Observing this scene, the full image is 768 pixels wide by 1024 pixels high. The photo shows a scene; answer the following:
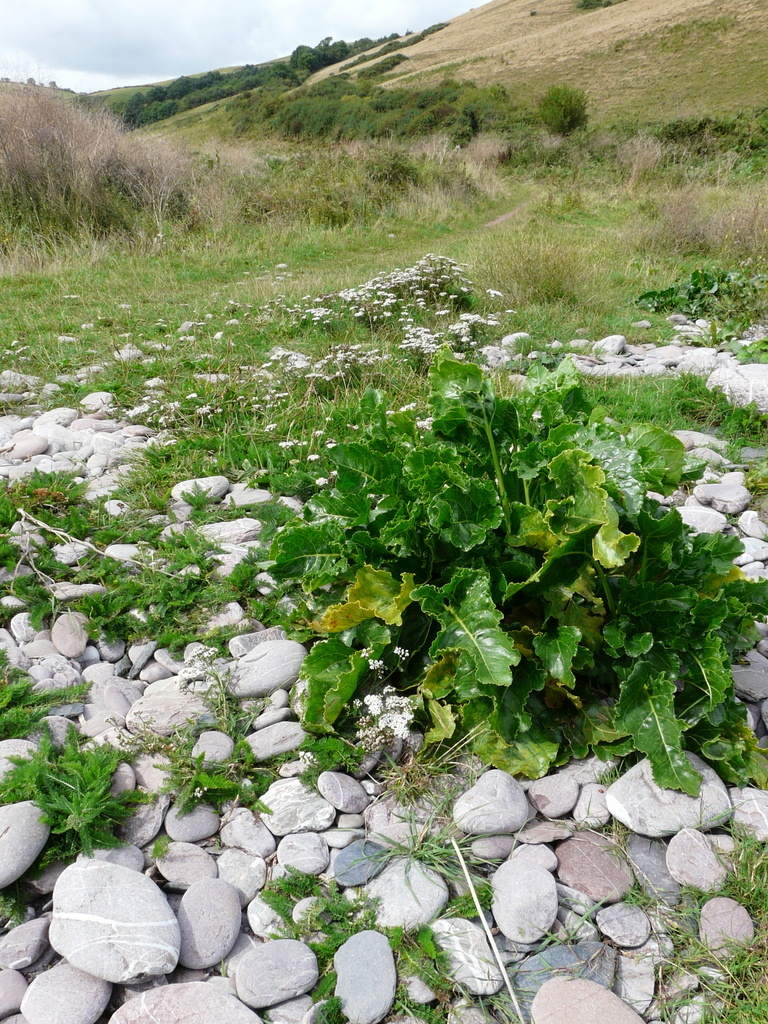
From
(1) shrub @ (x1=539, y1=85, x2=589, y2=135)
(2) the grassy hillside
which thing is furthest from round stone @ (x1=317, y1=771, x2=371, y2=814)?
(2) the grassy hillside

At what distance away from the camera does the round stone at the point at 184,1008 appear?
4.60 feet

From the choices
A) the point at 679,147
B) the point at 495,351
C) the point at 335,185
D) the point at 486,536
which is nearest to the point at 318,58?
the point at 679,147

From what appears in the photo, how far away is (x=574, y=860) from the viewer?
1.76m

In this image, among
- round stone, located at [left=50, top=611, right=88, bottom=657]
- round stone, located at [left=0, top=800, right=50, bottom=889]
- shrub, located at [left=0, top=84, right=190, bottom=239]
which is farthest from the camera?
shrub, located at [left=0, top=84, right=190, bottom=239]

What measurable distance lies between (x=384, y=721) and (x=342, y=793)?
0.24 meters

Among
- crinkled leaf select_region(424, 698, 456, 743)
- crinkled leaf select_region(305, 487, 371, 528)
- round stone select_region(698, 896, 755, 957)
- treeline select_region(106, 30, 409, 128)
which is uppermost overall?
treeline select_region(106, 30, 409, 128)

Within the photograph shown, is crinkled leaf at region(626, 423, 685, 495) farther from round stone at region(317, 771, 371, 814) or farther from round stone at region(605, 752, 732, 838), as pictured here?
round stone at region(317, 771, 371, 814)

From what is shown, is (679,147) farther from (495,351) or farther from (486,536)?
(486,536)

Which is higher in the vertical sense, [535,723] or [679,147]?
[679,147]

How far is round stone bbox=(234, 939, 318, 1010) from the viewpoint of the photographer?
1.48m

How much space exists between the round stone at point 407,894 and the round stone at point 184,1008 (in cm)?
38

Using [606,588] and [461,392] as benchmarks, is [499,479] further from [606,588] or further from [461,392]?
[606,588]

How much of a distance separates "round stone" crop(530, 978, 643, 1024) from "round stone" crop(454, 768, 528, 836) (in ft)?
1.34

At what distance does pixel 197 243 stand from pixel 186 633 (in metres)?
8.04
